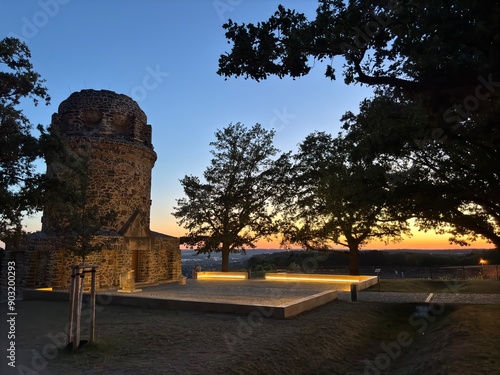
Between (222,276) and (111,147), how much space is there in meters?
12.3

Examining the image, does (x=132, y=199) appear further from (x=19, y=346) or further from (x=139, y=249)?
(x=19, y=346)

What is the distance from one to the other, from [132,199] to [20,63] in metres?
11.4

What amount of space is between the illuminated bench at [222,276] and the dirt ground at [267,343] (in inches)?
543

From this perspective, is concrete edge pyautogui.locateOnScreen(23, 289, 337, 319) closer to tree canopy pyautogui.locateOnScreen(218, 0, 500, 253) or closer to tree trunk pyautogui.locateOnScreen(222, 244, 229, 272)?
tree canopy pyautogui.locateOnScreen(218, 0, 500, 253)

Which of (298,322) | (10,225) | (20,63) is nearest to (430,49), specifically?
(298,322)

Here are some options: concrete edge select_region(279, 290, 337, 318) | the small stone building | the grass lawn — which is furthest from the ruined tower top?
the grass lawn

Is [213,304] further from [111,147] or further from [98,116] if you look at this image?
[98,116]

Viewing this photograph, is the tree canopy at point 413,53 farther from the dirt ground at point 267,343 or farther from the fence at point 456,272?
the fence at point 456,272

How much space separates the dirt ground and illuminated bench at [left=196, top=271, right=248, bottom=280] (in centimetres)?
1379

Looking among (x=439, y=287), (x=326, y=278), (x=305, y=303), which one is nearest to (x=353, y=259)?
(x=326, y=278)

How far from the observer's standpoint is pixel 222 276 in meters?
26.5

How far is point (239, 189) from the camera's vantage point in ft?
93.9

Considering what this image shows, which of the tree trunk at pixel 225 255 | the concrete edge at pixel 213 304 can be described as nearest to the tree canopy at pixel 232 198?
the tree trunk at pixel 225 255

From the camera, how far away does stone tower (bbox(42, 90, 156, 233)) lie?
72.6 ft
